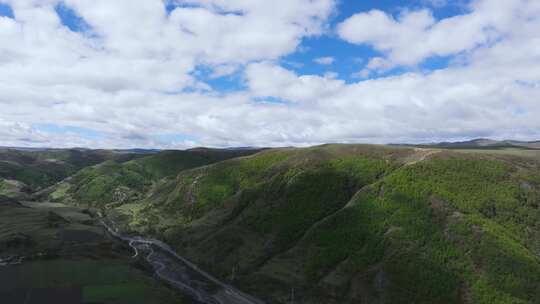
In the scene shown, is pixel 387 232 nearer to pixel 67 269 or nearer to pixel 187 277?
pixel 187 277

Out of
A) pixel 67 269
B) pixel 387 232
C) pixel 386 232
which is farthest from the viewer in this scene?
pixel 67 269

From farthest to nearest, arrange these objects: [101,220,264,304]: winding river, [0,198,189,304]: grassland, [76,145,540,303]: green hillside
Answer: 1. [101,220,264,304]: winding river
2. [0,198,189,304]: grassland
3. [76,145,540,303]: green hillside

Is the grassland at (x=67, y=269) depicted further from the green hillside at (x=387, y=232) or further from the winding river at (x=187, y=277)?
the green hillside at (x=387, y=232)

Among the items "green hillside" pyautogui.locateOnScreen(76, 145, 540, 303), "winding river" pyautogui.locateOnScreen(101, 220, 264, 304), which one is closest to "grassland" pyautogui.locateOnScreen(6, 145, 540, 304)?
"green hillside" pyautogui.locateOnScreen(76, 145, 540, 303)

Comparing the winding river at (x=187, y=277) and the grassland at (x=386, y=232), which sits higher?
the grassland at (x=386, y=232)

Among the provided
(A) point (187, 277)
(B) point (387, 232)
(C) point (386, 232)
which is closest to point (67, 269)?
(A) point (187, 277)

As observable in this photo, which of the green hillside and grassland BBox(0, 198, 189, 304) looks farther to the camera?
grassland BBox(0, 198, 189, 304)

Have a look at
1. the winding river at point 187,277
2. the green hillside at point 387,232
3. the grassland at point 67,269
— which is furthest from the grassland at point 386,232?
the grassland at point 67,269

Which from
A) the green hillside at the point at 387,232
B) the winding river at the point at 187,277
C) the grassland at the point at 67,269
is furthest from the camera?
the winding river at the point at 187,277

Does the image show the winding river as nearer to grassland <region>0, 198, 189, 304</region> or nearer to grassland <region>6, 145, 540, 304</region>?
grassland <region>6, 145, 540, 304</region>
